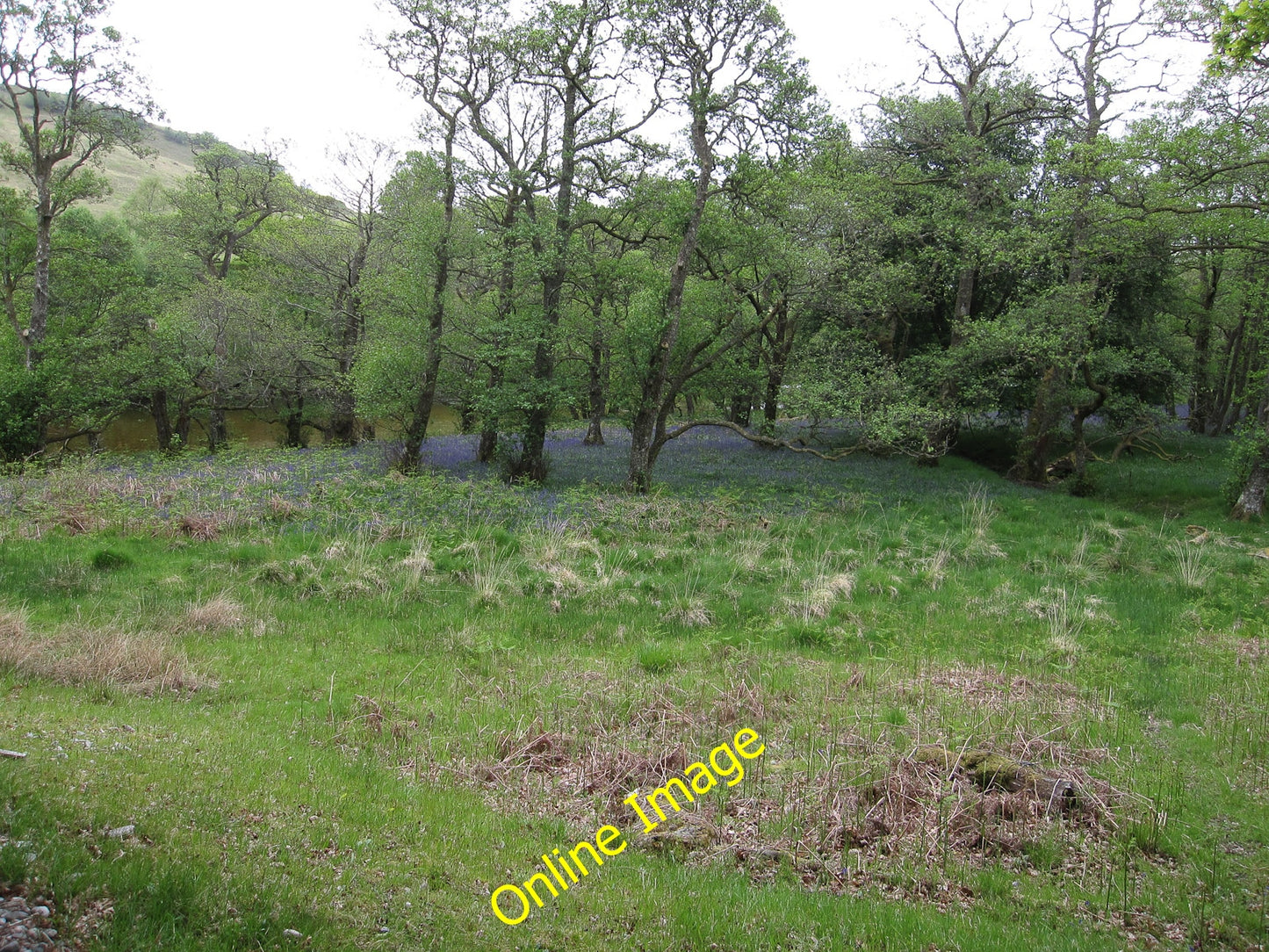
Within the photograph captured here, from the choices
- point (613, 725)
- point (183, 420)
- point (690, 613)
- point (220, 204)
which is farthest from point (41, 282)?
point (613, 725)

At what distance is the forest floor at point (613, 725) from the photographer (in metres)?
3.83

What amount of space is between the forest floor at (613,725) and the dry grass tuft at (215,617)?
0.05 m

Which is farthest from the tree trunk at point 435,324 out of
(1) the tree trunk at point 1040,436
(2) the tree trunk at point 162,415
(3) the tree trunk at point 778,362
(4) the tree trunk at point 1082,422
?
(4) the tree trunk at point 1082,422

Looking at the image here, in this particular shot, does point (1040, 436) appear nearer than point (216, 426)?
Yes

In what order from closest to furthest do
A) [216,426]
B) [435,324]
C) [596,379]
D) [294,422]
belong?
[435,324] < [596,379] < [216,426] < [294,422]

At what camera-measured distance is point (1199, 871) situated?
452 cm

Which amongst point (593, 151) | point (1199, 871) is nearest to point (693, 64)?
point (593, 151)

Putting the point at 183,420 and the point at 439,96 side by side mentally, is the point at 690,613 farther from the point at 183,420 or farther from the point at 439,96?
the point at 183,420

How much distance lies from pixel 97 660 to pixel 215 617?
1.95 meters

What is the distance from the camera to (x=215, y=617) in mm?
8664

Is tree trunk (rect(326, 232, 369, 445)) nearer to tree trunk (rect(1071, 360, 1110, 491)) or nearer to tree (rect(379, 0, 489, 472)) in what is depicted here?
tree (rect(379, 0, 489, 472))

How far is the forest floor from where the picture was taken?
3.83 metres

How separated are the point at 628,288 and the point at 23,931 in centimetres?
1900

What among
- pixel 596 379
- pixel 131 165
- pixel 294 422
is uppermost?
pixel 131 165
